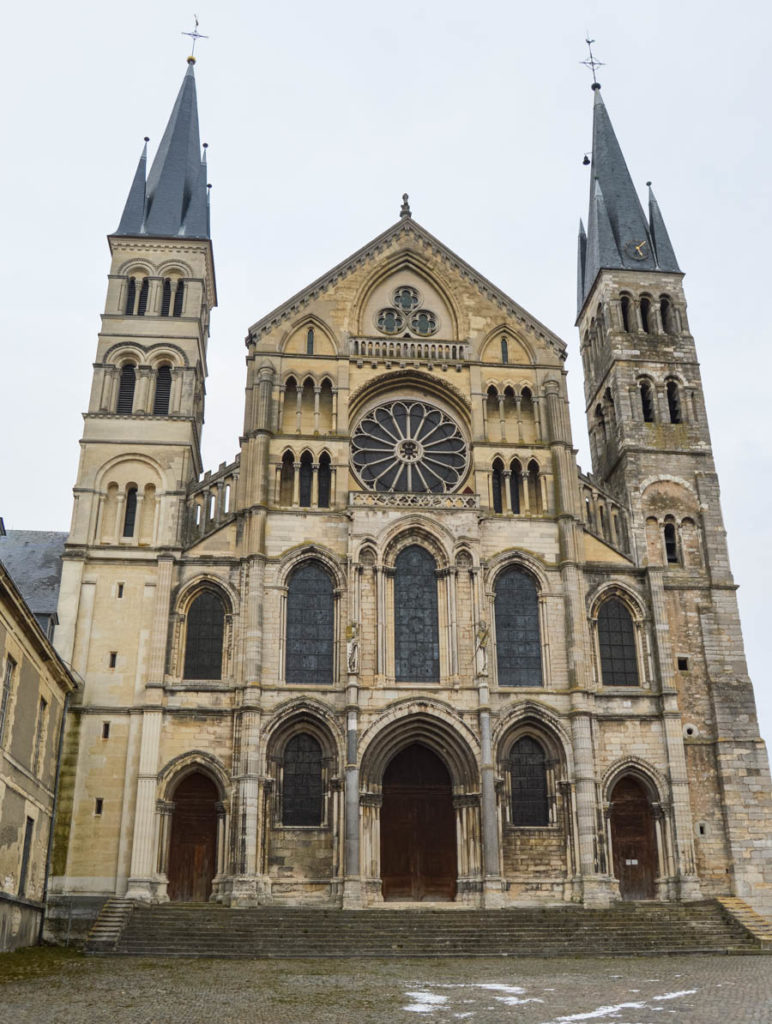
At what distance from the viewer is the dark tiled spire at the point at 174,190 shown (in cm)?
3806

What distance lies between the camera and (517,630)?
32.7 m

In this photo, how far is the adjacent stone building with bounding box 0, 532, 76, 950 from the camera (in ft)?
75.9

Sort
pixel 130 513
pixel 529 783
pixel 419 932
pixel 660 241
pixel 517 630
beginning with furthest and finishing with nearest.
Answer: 1. pixel 660 241
2. pixel 130 513
3. pixel 517 630
4. pixel 529 783
5. pixel 419 932

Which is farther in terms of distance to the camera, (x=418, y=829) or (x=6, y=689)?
(x=418, y=829)

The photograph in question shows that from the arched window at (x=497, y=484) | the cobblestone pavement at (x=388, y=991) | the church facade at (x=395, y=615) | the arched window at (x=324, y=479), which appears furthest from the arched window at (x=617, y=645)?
the cobblestone pavement at (x=388, y=991)

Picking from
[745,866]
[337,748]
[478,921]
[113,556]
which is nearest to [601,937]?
[478,921]

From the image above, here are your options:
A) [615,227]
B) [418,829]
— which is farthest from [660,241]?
[418,829]

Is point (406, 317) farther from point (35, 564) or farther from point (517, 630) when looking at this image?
point (35, 564)

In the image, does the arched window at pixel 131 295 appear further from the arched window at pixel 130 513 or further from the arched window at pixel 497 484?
the arched window at pixel 497 484

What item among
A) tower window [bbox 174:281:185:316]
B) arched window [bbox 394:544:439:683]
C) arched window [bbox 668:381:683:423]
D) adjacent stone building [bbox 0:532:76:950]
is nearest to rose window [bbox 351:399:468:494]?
arched window [bbox 394:544:439:683]

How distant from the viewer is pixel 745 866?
1188 inches

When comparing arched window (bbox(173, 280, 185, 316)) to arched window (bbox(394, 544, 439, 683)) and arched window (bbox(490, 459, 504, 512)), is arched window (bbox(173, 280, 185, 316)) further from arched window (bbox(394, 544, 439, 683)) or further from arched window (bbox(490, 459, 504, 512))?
arched window (bbox(490, 459, 504, 512))

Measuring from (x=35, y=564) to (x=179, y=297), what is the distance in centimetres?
1099

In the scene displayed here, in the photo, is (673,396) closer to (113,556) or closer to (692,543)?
(692,543)
